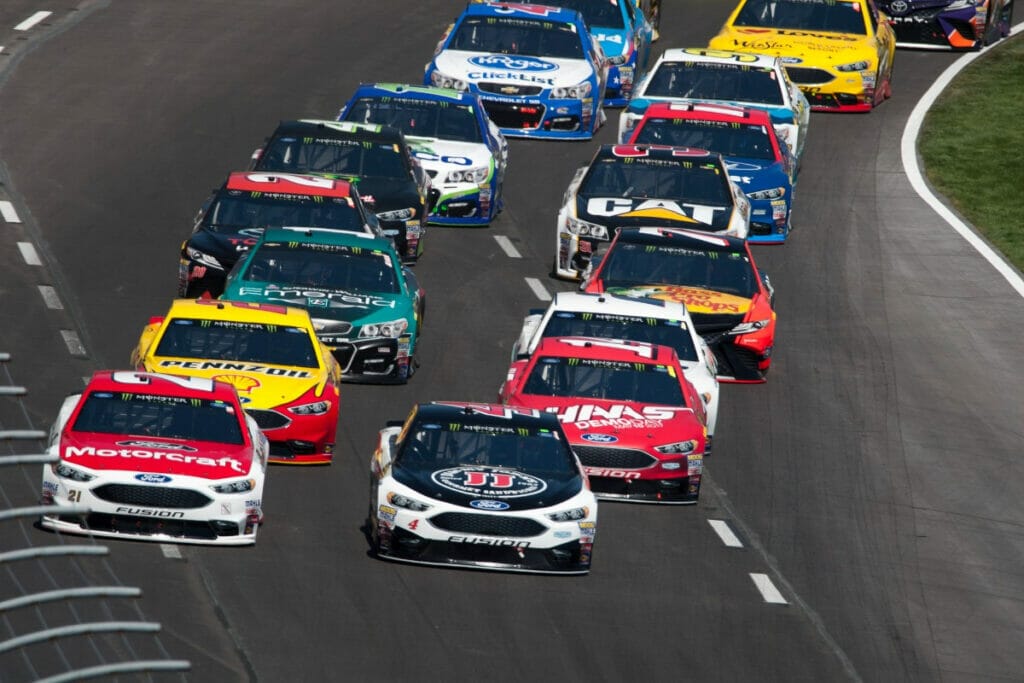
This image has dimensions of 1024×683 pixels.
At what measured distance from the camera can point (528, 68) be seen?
106 feet

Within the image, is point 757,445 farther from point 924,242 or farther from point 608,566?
point 924,242

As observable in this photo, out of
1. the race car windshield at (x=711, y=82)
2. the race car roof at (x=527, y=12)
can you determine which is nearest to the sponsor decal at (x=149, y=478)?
the race car windshield at (x=711, y=82)

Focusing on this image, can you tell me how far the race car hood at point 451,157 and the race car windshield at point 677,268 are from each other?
3935mm

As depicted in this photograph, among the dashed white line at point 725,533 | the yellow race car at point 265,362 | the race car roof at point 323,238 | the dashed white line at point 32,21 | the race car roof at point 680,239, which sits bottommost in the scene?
the dashed white line at point 32,21

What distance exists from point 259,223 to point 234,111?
9.42m

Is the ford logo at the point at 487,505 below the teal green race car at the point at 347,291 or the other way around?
the other way around

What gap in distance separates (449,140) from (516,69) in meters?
3.52

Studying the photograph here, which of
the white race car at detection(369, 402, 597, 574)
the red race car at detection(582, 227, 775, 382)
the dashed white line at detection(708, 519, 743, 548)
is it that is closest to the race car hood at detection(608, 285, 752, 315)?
the red race car at detection(582, 227, 775, 382)

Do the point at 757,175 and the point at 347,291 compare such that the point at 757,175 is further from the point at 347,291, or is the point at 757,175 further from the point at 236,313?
the point at 236,313

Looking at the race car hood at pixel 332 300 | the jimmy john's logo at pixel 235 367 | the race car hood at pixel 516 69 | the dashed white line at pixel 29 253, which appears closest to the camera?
the jimmy john's logo at pixel 235 367

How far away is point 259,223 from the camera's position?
25141mm

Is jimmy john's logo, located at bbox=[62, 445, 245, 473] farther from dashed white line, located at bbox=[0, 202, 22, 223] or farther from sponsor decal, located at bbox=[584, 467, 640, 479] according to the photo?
dashed white line, located at bbox=[0, 202, 22, 223]

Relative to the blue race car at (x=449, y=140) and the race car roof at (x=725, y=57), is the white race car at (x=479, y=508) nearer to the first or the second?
the blue race car at (x=449, y=140)

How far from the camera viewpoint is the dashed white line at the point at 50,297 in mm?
24812
